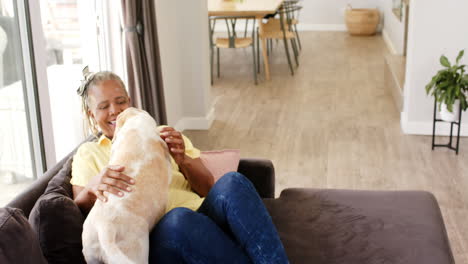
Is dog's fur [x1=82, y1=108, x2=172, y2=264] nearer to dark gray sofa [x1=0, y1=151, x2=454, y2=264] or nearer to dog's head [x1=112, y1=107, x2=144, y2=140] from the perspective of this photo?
dog's head [x1=112, y1=107, x2=144, y2=140]

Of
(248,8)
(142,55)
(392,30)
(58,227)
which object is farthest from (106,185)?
(392,30)

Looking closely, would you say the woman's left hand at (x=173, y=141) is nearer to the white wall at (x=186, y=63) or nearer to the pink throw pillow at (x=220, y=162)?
the pink throw pillow at (x=220, y=162)

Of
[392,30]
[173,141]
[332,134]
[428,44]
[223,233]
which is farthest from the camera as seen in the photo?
[392,30]

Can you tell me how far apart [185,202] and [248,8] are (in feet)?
14.1

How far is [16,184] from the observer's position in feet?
8.91

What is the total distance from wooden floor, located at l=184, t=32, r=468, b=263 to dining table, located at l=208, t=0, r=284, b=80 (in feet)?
2.13

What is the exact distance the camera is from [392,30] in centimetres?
789

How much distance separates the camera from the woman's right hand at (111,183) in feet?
5.89

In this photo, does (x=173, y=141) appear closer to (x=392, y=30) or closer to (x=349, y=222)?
(x=349, y=222)

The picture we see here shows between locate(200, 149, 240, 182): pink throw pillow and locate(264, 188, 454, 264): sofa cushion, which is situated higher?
locate(200, 149, 240, 182): pink throw pillow

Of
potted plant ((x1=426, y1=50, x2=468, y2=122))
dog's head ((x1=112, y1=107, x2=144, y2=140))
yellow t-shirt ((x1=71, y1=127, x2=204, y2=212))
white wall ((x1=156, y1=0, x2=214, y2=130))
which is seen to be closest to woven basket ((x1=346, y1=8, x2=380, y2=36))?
white wall ((x1=156, y1=0, x2=214, y2=130))

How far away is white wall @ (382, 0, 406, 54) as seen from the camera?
22.7 feet

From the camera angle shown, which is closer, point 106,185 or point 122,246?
point 122,246

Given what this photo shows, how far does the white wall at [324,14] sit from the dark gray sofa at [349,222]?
7169 millimetres
